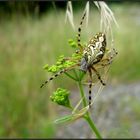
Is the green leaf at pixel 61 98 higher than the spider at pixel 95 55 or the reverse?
the reverse

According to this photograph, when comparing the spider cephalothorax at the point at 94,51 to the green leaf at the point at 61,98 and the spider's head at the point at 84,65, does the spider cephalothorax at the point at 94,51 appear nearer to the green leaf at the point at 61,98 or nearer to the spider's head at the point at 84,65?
the spider's head at the point at 84,65

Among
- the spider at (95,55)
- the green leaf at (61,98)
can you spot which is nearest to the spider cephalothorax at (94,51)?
the spider at (95,55)

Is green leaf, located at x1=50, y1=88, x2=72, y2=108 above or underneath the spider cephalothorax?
underneath

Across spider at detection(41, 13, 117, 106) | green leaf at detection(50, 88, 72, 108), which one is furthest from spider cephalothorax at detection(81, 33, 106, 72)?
green leaf at detection(50, 88, 72, 108)

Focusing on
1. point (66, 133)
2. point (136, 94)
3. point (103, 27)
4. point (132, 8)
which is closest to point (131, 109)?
point (66, 133)

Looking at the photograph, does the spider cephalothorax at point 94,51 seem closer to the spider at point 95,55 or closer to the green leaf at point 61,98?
the spider at point 95,55

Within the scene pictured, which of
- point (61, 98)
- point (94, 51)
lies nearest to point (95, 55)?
point (94, 51)

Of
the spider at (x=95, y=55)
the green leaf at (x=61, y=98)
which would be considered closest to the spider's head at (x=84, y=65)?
the spider at (x=95, y=55)

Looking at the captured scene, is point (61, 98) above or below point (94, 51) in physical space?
below

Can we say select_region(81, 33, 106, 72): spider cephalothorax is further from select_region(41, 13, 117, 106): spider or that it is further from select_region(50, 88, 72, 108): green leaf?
select_region(50, 88, 72, 108): green leaf

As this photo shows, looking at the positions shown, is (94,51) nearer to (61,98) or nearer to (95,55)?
(95,55)

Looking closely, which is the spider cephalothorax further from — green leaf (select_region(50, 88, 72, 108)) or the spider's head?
green leaf (select_region(50, 88, 72, 108))

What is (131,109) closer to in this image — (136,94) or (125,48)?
(136,94)
